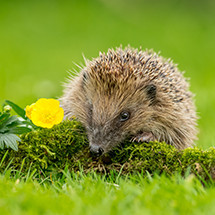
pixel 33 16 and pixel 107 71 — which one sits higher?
pixel 33 16

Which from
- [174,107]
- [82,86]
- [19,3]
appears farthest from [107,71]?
[19,3]

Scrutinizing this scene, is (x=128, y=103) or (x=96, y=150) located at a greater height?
(x=128, y=103)

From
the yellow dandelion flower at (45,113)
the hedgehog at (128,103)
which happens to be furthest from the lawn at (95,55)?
the yellow dandelion flower at (45,113)

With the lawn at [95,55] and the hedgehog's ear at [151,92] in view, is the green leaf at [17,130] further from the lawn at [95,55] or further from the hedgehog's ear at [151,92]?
the hedgehog's ear at [151,92]

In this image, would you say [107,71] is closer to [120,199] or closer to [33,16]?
[120,199]

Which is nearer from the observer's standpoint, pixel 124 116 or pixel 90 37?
pixel 124 116

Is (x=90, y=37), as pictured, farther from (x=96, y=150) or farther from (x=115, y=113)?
(x=96, y=150)

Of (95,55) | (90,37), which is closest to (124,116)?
(95,55)
